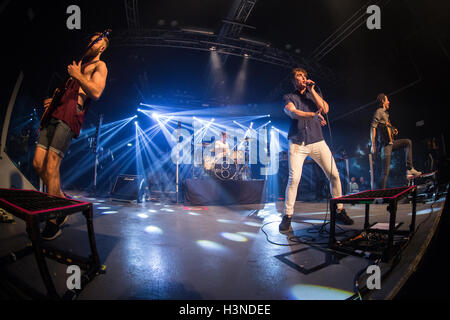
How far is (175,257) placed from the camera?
1.47 metres

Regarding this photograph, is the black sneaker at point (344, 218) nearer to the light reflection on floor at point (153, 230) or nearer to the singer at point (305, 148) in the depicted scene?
the singer at point (305, 148)

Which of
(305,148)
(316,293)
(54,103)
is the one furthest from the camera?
(305,148)

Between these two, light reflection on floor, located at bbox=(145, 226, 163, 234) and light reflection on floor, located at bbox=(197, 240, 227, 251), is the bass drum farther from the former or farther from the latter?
light reflection on floor, located at bbox=(197, 240, 227, 251)

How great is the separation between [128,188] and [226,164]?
297cm

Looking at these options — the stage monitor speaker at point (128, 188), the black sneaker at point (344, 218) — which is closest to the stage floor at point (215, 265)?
the black sneaker at point (344, 218)

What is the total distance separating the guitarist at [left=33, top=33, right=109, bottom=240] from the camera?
182 cm

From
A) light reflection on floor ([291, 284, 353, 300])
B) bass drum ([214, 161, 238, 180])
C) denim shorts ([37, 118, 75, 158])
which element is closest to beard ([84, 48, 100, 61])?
denim shorts ([37, 118, 75, 158])

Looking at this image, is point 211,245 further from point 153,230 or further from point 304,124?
point 304,124

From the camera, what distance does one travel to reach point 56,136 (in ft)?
6.05

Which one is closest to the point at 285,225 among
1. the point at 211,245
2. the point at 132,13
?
the point at 211,245

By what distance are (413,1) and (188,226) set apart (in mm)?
7468

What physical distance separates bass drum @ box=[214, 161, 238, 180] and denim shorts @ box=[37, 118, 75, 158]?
4.07 m
